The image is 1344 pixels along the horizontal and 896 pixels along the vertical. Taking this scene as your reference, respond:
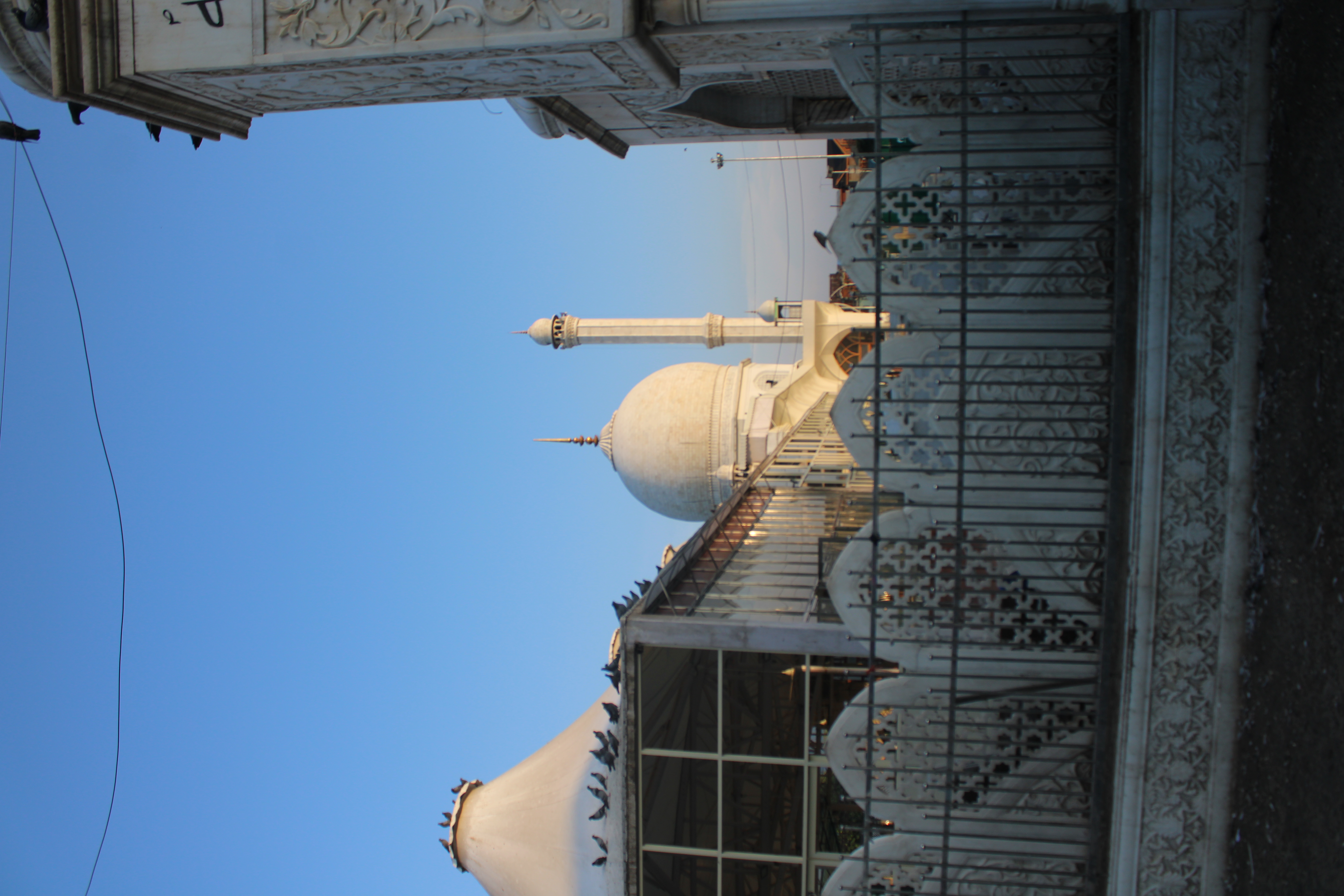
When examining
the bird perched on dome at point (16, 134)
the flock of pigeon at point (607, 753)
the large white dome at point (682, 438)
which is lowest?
the flock of pigeon at point (607, 753)

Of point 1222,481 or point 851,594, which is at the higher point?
point 1222,481

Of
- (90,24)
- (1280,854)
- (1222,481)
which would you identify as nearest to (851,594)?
(1222,481)

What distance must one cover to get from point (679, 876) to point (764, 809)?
1.28 m

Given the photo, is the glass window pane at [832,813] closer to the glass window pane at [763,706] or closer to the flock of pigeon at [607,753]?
the glass window pane at [763,706]

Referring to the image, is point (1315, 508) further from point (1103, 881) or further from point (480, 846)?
point (480, 846)

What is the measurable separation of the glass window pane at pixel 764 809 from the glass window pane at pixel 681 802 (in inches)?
8.6

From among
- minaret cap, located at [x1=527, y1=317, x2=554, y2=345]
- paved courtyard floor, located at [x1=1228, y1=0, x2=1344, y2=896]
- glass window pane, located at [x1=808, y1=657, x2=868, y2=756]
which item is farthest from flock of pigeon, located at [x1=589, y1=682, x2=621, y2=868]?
minaret cap, located at [x1=527, y1=317, x2=554, y2=345]

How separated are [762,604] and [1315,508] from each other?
5.57 meters

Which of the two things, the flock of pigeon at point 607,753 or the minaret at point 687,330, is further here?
the minaret at point 687,330

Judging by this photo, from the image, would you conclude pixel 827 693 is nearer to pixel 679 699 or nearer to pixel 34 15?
pixel 679 699

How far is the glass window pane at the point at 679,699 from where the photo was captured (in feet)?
30.4

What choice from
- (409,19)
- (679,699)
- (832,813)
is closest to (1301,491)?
(409,19)

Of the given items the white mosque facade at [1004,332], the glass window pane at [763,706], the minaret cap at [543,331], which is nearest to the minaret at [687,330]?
the minaret cap at [543,331]

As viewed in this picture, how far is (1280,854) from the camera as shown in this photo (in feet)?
17.6
